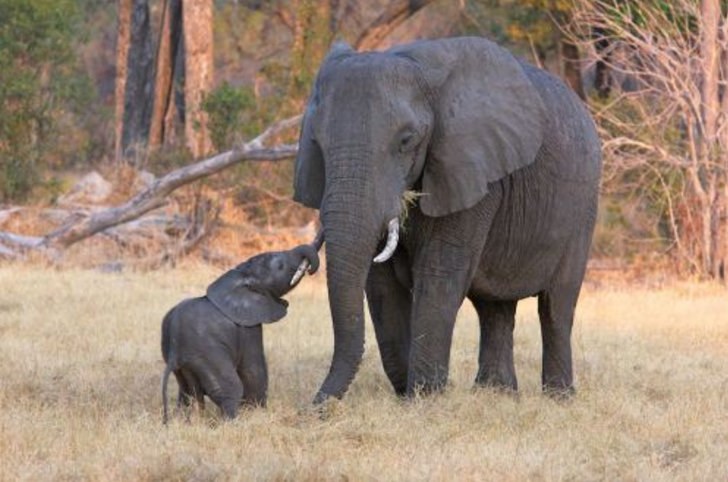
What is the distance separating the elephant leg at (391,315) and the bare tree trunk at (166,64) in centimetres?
1821

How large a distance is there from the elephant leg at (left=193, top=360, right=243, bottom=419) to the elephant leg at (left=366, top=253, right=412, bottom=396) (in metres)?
1.19

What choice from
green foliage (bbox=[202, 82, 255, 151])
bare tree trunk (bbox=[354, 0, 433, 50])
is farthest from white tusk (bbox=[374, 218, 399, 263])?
bare tree trunk (bbox=[354, 0, 433, 50])

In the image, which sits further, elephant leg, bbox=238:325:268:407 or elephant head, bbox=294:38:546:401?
elephant leg, bbox=238:325:268:407

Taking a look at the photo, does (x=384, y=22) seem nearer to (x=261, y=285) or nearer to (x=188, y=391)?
(x=261, y=285)

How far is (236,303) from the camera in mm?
7602

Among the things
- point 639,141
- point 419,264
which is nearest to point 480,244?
point 419,264

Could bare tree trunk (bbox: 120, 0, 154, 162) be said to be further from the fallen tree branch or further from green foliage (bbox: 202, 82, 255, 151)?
the fallen tree branch

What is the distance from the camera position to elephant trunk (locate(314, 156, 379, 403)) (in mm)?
7164

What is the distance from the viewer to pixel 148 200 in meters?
15.2

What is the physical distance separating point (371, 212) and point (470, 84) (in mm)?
1143

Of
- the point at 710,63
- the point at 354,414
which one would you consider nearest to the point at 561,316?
the point at 354,414

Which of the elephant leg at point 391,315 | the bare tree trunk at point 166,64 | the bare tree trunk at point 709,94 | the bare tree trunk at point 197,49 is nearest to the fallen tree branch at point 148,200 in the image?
the bare tree trunk at point 709,94

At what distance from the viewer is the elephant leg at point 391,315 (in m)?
8.31

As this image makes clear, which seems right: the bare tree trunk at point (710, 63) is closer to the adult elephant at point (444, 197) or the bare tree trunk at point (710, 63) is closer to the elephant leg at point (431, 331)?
the adult elephant at point (444, 197)
